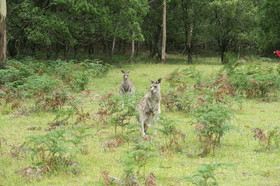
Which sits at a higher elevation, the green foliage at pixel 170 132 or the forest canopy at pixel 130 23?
the forest canopy at pixel 130 23

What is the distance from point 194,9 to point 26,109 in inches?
1105

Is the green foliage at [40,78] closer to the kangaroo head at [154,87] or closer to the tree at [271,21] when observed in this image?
the kangaroo head at [154,87]

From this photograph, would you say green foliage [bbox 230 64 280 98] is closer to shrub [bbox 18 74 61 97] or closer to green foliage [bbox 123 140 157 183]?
shrub [bbox 18 74 61 97]

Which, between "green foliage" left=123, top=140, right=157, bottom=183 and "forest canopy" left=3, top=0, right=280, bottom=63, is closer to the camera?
"green foliage" left=123, top=140, right=157, bottom=183

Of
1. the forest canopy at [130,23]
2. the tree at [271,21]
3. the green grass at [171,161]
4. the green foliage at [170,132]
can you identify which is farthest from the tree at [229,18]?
the green foliage at [170,132]

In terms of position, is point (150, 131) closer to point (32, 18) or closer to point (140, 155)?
point (140, 155)

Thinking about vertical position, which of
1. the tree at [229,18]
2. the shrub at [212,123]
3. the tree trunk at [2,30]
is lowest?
the shrub at [212,123]

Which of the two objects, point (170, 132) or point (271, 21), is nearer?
point (170, 132)

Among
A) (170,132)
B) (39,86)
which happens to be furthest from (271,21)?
(170,132)

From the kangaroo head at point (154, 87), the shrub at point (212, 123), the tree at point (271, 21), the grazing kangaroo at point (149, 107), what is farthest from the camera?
the tree at point (271, 21)

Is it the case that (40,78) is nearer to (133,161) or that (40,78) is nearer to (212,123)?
(212,123)

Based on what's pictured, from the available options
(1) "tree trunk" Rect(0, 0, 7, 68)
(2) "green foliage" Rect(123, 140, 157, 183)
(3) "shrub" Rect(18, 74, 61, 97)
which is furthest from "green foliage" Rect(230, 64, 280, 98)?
(1) "tree trunk" Rect(0, 0, 7, 68)

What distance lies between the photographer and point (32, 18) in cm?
2814

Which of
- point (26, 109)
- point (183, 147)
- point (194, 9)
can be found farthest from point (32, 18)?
point (183, 147)
